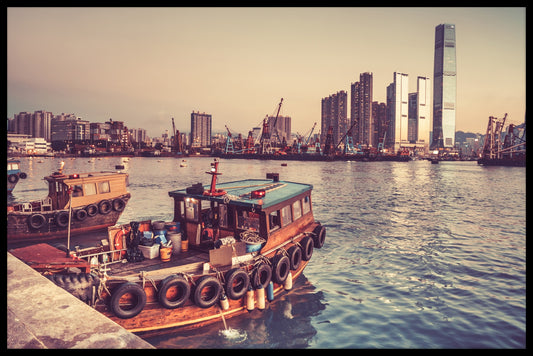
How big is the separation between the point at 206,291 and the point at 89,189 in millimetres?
15705

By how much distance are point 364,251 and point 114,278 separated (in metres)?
15.4

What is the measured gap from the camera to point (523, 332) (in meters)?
10.9

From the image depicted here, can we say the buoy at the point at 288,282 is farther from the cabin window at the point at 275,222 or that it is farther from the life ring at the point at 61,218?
the life ring at the point at 61,218

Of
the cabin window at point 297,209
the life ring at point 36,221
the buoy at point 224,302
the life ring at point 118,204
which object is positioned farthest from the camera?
the life ring at point 118,204

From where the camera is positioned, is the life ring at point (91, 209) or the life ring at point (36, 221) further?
the life ring at point (91, 209)

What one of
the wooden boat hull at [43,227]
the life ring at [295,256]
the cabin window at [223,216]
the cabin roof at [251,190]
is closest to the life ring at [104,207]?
the wooden boat hull at [43,227]

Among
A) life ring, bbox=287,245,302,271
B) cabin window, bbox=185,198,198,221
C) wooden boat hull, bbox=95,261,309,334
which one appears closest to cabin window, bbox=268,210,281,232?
life ring, bbox=287,245,302,271

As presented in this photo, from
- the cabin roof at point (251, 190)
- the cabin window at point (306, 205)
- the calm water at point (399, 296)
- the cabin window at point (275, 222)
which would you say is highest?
the cabin roof at point (251, 190)

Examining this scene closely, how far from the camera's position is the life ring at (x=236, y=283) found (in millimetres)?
9312

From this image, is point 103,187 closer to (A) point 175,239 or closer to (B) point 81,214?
(B) point 81,214

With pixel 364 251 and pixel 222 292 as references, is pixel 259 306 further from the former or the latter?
pixel 364 251

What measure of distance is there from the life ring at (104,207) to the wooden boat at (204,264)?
38.5 feet

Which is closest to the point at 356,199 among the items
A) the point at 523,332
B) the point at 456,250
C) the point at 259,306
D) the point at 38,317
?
the point at 456,250

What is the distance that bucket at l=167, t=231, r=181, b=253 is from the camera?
11.0m
